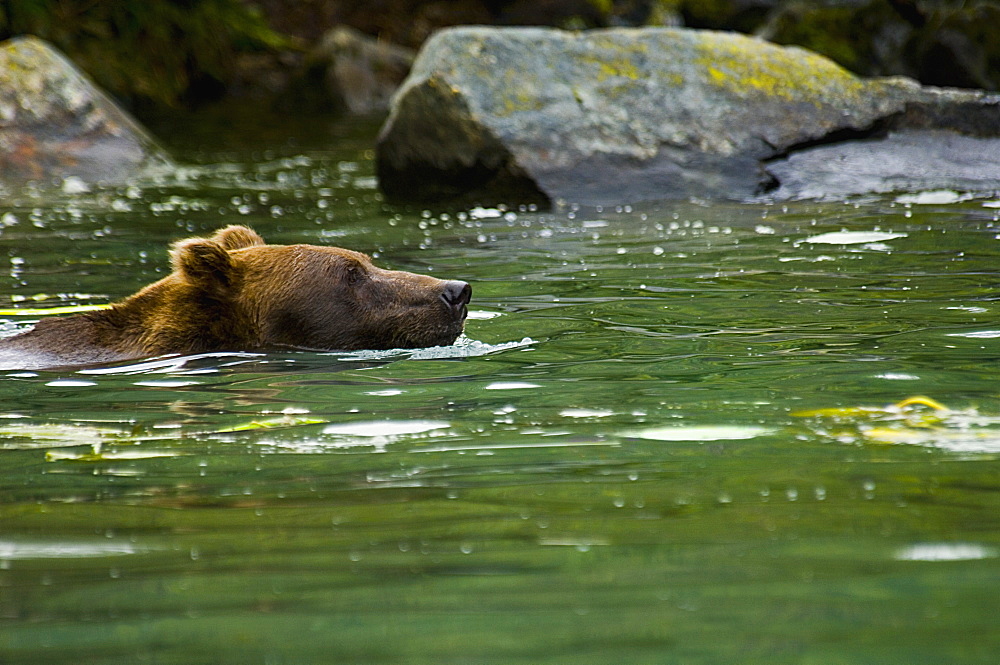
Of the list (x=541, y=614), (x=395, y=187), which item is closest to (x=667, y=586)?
(x=541, y=614)

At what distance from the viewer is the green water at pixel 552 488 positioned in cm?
229

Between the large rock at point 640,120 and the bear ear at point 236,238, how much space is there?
4.23m

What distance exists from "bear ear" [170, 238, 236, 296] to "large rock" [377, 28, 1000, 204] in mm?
4853

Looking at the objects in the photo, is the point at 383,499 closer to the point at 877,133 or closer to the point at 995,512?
the point at 995,512

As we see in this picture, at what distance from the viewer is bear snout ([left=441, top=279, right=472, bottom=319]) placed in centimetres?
602

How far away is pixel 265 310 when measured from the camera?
6098mm

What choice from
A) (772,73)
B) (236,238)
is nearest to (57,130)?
(772,73)

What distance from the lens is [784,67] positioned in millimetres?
11773

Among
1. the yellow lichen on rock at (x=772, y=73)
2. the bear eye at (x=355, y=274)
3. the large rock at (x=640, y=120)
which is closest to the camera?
the bear eye at (x=355, y=274)

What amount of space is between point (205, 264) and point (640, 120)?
19.5ft

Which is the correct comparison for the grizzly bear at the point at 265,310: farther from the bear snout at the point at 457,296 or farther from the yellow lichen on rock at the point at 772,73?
the yellow lichen on rock at the point at 772,73

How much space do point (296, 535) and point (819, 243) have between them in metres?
6.00

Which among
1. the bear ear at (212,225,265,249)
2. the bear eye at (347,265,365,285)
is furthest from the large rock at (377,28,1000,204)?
the bear eye at (347,265,365,285)

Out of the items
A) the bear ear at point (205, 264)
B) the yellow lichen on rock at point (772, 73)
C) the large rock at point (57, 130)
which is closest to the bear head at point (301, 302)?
the bear ear at point (205, 264)
